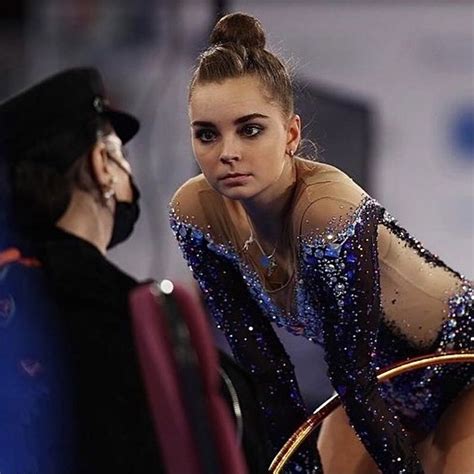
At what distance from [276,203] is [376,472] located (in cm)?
58

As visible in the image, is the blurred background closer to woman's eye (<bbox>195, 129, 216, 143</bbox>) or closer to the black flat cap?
the black flat cap

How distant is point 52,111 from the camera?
1.94m

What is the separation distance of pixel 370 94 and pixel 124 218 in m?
1.94

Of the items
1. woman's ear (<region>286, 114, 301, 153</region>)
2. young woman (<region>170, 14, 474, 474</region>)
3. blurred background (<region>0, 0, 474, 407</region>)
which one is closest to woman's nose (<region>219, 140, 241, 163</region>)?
young woman (<region>170, 14, 474, 474</region>)

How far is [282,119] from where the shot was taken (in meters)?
1.78

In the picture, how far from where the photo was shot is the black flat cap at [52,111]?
6.23ft

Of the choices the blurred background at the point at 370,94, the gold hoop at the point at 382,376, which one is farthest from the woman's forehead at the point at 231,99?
the blurred background at the point at 370,94

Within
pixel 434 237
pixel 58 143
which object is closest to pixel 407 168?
pixel 434 237

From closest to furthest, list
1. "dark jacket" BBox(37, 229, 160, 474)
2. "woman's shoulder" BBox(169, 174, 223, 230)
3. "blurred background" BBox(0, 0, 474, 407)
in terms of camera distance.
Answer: "dark jacket" BBox(37, 229, 160, 474) → "woman's shoulder" BBox(169, 174, 223, 230) → "blurred background" BBox(0, 0, 474, 407)

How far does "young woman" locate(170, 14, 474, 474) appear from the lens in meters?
1.74

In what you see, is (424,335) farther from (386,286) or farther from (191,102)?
(191,102)

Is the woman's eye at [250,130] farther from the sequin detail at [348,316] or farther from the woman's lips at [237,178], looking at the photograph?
the sequin detail at [348,316]

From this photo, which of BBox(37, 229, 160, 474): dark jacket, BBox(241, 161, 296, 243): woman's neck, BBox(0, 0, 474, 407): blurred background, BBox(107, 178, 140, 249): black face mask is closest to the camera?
BBox(37, 229, 160, 474): dark jacket

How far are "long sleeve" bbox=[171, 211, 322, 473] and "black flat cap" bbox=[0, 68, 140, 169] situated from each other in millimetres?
224
